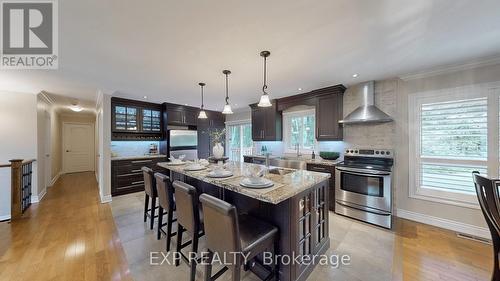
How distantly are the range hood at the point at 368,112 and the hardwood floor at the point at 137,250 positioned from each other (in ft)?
5.62

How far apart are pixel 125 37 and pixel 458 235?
486cm

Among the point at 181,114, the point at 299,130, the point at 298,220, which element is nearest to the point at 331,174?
the point at 299,130

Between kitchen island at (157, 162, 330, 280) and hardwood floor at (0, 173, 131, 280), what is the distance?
1365mm

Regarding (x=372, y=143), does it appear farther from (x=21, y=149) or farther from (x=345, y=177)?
(x=21, y=149)

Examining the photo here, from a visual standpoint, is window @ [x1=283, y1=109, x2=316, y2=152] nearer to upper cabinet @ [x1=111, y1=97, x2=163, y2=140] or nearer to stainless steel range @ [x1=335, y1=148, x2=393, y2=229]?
stainless steel range @ [x1=335, y1=148, x2=393, y2=229]

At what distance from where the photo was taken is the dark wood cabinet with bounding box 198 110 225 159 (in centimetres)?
584

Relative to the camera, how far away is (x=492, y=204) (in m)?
1.37

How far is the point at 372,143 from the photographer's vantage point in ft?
11.1

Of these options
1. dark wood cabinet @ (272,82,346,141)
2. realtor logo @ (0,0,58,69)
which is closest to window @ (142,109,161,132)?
realtor logo @ (0,0,58,69)

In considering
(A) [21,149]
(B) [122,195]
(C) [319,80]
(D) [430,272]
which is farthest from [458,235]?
(A) [21,149]

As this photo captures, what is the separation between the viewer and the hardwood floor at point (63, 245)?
1.86 m

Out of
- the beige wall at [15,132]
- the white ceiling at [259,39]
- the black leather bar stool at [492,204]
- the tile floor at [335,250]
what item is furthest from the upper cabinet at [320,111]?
the beige wall at [15,132]

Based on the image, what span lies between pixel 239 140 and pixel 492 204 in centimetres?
549

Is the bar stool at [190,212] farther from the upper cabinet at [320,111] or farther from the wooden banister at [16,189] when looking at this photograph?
the wooden banister at [16,189]
